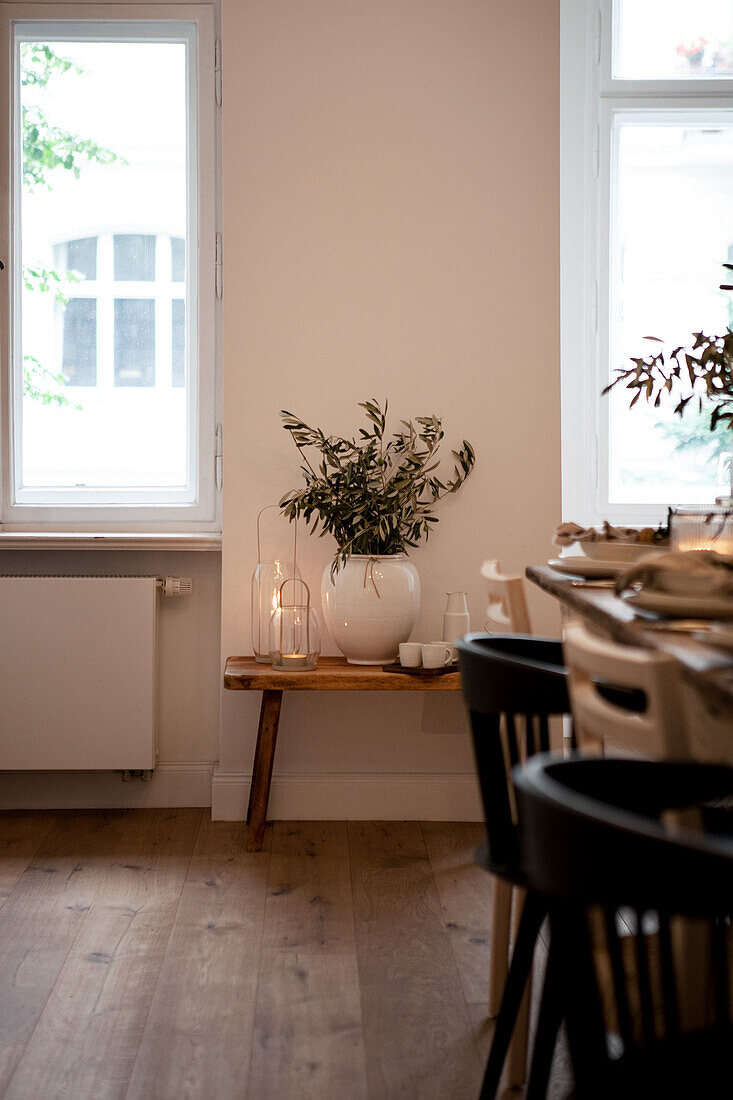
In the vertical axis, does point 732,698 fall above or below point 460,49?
below

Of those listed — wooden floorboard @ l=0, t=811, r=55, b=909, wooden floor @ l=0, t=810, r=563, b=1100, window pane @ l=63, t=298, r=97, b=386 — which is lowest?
wooden floorboard @ l=0, t=811, r=55, b=909

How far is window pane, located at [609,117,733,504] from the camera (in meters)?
3.74

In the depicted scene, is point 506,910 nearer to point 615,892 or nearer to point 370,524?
point 615,892

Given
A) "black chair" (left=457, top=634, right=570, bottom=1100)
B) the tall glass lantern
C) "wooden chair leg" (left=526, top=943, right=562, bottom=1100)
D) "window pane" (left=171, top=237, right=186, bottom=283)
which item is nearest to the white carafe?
the tall glass lantern

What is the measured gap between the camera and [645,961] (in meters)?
1.13

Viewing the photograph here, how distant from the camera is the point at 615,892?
77 centimetres

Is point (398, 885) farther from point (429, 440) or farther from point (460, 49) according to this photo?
point (460, 49)

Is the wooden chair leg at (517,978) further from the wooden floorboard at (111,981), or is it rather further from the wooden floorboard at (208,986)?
the wooden floorboard at (111,981)

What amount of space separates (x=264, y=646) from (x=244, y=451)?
2.12ft

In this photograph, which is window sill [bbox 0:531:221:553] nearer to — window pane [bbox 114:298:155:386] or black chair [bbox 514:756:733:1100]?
window pane [bbox 114:298:155:386]

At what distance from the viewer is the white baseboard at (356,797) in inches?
132

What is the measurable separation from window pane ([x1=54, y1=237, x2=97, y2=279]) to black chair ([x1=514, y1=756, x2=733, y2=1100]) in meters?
2.98

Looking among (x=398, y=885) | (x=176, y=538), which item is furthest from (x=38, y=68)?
(x=398, y=885)

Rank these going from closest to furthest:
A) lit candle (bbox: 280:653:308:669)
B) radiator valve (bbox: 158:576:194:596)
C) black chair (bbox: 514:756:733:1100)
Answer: black chair (bbox: 514:756:733:1100)
lit candle (bbox: 280:653:308:669)
radiator valve (bbox: 158:576:194:596)
